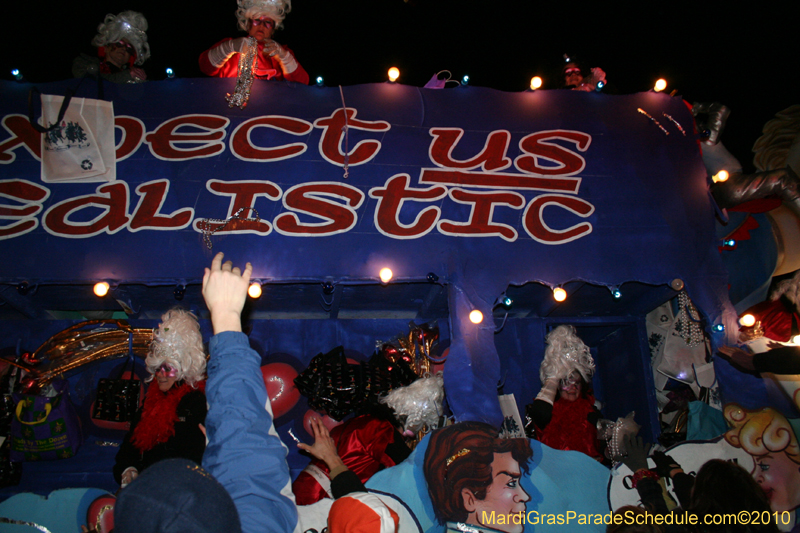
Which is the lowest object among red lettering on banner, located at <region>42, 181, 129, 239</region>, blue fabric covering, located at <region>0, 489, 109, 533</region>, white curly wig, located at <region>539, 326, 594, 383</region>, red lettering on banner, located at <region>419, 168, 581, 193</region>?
blue fabric covering, located at <region>0, 489, 109, 533</region>

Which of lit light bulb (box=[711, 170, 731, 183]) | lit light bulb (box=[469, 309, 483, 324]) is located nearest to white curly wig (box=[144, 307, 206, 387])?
lit light bulb (box=[469, 309, 483, 324])

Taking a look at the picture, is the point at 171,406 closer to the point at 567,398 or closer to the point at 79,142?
the point at 79,142

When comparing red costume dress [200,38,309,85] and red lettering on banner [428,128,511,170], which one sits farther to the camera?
red costume dress [200,38,309,85]

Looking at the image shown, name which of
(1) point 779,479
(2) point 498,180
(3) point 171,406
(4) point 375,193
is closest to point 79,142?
(3) point 171,406

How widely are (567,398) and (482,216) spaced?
1.91m

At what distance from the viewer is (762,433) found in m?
3.44

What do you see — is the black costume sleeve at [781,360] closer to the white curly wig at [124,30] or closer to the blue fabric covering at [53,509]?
the blue fabric covering at [53,509]

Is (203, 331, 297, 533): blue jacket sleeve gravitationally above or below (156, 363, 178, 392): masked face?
below

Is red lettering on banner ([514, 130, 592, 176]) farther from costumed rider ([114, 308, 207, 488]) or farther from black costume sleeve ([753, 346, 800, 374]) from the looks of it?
costumed rider ([114, 308, 207, 488])

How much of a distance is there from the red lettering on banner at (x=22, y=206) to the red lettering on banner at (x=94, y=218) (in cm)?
11

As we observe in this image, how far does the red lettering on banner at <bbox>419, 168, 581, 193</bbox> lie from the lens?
414cm

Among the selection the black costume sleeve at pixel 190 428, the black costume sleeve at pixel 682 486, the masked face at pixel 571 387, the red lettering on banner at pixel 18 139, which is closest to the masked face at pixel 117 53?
the red lettering on banner at pixel 18 139

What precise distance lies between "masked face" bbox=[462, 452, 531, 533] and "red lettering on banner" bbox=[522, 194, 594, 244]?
192cm

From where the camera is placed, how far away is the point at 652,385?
4.89 meters
